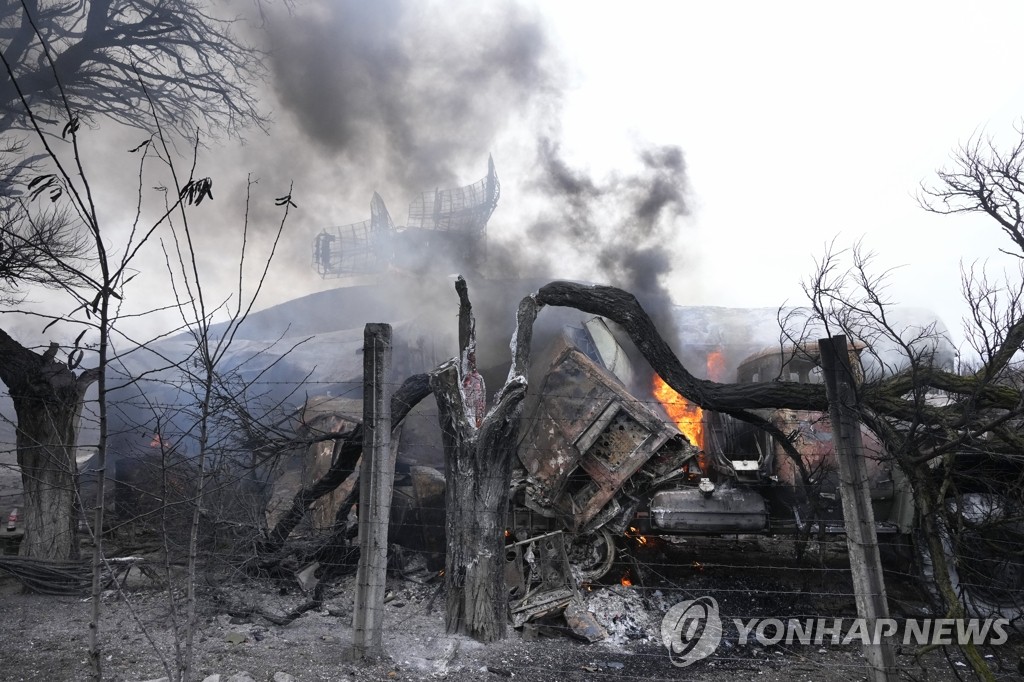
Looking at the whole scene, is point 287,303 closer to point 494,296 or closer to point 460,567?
point 494,296

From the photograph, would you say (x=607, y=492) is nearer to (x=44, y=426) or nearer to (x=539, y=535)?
(x=539, y=535)

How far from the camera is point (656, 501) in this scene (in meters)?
8.32

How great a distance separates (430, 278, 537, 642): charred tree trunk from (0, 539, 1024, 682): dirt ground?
288 mm

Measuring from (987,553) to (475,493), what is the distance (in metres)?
4.81

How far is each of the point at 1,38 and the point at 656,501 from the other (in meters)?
12.1

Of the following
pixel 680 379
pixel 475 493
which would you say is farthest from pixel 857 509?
pixel 475 493

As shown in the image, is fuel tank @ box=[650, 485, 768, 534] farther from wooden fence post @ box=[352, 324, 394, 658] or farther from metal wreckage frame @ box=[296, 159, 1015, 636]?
Answer: wooden fence post @ box=[352, 324, 394, 658]

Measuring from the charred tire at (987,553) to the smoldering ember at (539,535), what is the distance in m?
0.05

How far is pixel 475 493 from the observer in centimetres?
617

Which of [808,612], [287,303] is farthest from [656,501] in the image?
[287,303]

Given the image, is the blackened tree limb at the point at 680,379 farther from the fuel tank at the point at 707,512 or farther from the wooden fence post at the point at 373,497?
the wooden fence post at the point at 373,497

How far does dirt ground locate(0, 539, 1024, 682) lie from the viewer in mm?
5230

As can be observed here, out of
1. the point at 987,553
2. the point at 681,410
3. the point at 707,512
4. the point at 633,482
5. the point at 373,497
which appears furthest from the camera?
the point at 681,410

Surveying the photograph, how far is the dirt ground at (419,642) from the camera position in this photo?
5230 mm
